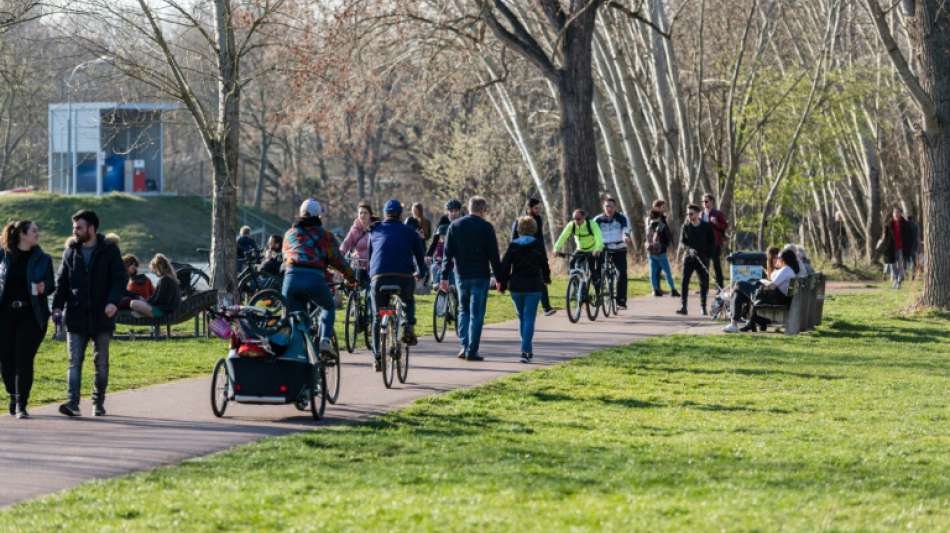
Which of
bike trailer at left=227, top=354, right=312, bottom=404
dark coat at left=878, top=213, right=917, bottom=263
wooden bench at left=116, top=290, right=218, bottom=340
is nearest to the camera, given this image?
bike trailer at left=227, top=354, right=312, bottom=404

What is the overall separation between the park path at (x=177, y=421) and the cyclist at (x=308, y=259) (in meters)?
0.95

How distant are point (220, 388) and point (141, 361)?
5359 mm

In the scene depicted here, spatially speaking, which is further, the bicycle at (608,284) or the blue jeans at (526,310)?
the bicycle at (608,284)

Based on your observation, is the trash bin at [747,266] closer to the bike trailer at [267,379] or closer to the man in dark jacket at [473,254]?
the man in dark jacket at [473,254]

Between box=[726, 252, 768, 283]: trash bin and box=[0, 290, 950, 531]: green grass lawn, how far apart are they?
24.0ft

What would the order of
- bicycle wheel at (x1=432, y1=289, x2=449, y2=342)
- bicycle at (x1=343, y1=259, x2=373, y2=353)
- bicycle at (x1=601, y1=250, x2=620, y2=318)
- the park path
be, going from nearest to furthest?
the park path < bicycle at (x1=343, y1=259, x2=373, y2=353) < bicycle wheel at (x1=432, y1=289, x2=449, y2=342) < bicycle at (x1=601, y1=250, x2=620, y2=318)

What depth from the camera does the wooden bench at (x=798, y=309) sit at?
2108cm

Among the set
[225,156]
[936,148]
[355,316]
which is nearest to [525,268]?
[355,316]

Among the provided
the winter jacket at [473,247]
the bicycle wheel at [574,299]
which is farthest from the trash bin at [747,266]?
the winter jacket at [473,247]

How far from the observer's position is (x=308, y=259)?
43.3 feet

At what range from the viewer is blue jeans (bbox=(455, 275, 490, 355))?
53.6 feet

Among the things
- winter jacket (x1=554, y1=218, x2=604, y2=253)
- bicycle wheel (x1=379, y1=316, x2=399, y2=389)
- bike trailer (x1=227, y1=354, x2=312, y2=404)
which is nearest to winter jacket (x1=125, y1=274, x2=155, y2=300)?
winter jacket (x1=554, y1=218, x2=604, y2=253)

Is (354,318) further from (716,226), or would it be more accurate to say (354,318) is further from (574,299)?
(716,226)

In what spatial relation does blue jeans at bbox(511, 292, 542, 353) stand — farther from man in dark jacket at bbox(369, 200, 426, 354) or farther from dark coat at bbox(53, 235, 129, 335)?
dark coat at bbox(53, 235, 129, 335)
